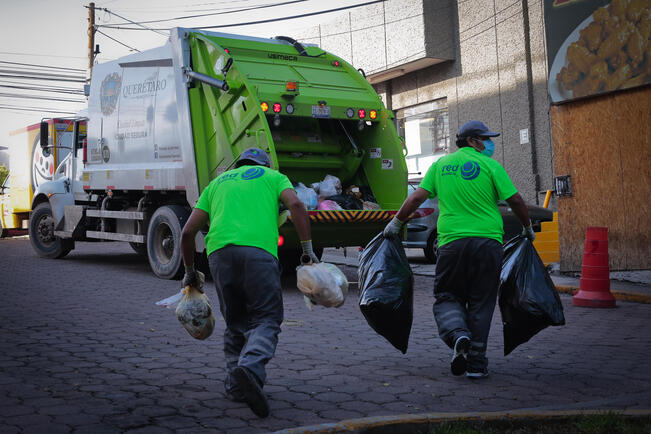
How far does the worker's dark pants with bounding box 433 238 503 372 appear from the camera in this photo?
4734 millimetres

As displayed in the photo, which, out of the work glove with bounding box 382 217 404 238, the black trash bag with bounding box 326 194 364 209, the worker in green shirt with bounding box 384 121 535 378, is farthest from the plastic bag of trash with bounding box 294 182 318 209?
the worker in green shirt with bounding box 384 121 535 378

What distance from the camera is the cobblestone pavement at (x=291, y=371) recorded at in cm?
383

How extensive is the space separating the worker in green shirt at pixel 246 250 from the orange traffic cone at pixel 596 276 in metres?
4.60

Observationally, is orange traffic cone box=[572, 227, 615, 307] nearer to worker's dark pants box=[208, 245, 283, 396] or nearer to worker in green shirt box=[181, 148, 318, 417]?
worker in green shirt box=[181, 148, 318, 417]

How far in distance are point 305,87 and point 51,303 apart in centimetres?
392

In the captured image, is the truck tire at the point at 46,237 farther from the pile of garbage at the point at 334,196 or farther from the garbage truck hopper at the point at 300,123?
the pile of garbage at the point at 334,196

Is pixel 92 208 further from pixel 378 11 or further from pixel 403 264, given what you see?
pixel 378 11

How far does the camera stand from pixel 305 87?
9.24 metres

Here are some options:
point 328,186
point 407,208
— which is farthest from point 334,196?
point 407,208

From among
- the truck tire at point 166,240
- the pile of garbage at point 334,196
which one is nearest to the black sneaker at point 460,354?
the pile of garbage at point 334,196

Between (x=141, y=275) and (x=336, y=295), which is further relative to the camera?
(x=141, y=275)

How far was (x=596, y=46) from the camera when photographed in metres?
9.58

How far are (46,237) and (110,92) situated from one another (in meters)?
3.60

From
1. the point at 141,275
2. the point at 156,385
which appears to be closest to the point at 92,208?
the point at 141,275
